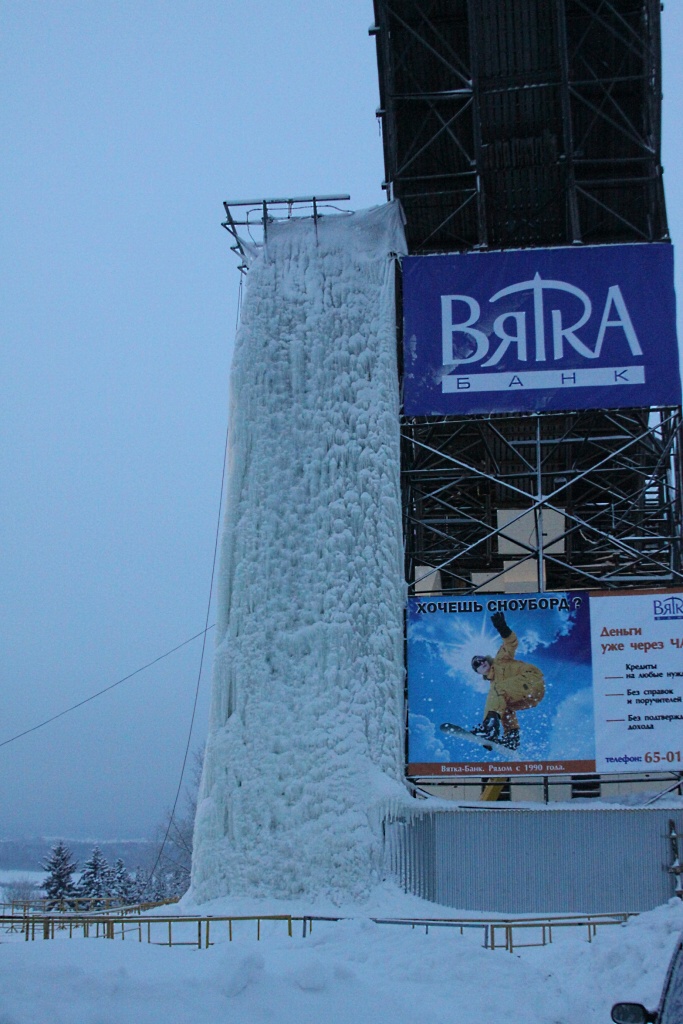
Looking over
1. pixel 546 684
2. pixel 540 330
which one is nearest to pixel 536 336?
pixel 540 330

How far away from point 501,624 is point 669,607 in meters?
3.13

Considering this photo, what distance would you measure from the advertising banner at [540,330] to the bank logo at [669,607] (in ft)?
13.1

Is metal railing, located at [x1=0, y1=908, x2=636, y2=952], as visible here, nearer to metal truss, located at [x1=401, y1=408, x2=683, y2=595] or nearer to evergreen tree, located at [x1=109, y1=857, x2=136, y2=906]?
metal truss, located at [x1=401, y1=408, x2=683, y2=595]

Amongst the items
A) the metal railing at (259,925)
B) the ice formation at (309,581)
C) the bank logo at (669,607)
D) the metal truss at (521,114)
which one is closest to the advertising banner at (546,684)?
the bank logo at (669,607)

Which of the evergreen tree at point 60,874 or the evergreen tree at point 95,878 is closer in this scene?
the evergreen tree at point 60,874

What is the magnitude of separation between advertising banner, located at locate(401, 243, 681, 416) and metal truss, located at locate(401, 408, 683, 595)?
2.14 feet

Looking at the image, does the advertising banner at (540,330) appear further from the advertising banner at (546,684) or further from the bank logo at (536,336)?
the advertising banner at (546,684)

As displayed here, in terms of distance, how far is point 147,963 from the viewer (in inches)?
409

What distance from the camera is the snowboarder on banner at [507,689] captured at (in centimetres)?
2194

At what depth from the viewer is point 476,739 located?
22.0 m

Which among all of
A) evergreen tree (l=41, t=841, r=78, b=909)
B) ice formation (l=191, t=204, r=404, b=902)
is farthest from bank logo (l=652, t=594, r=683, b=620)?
evergreen tree (l=41, t=841, r=78, b=909)

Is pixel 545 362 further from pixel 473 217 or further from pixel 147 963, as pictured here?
pixel 147 963

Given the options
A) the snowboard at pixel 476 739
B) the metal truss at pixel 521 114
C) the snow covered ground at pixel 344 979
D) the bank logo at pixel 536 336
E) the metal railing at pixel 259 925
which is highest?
the metal truss at pixel 521 114

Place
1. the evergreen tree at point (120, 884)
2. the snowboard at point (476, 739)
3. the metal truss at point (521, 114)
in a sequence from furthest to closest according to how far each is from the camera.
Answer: the evergreen tree at point (120, 884) → the metal truss at point (521, 114) → the snowboard at point (476, 739)
